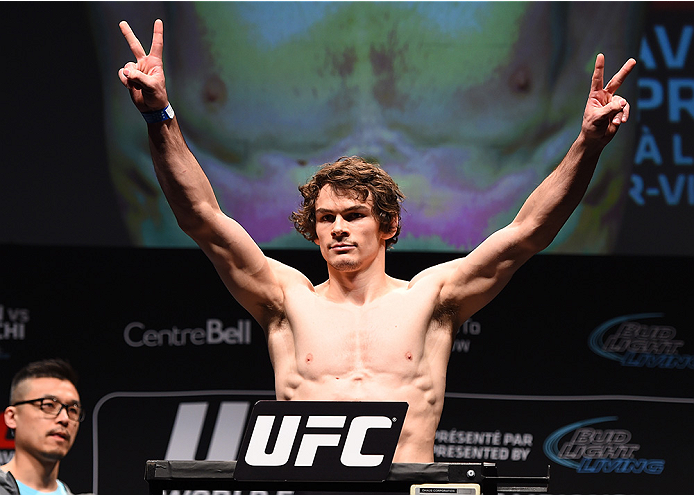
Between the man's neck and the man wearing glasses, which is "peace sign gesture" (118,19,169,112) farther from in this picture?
the man wearing glasses

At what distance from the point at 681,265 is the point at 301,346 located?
2.50m

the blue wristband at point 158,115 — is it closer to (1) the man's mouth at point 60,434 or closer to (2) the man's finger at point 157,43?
(2) the man's finger at point 157,43

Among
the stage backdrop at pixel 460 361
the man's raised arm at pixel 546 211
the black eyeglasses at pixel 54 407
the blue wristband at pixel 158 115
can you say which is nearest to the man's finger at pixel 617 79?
the man's raised arm at pixel 546 211

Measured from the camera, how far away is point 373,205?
306 cm

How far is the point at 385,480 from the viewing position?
1.97 metres

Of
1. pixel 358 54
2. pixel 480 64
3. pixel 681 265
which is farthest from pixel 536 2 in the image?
pixel 681 265

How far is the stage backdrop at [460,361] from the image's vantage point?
15.1ft

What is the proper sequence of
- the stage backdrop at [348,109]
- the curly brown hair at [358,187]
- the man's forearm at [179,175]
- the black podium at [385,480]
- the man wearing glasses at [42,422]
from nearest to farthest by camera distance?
1. the black podium at [385,480]
2. the man's forearm at [179,175]
3. the curly brown hair at [358,187]
4. the man wearing glasses at [42,422]
5. the stage backdrop at [348,109]

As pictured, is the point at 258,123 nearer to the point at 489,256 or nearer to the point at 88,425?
the point at 88,425

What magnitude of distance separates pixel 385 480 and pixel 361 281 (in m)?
1.20

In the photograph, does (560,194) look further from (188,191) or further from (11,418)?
(11,418)

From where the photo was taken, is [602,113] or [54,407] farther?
[54,407]

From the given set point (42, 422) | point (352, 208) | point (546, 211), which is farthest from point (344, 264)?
point (42, 422)

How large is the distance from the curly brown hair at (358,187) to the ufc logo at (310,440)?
3.78 feet
